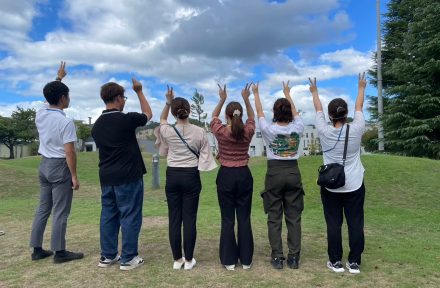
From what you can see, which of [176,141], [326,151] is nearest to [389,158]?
[326,151]

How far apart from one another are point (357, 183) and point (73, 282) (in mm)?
3356

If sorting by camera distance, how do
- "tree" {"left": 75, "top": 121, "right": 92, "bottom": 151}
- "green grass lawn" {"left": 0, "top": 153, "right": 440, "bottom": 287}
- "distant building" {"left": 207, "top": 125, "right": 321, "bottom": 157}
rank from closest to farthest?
"green grass lawn" {"left": 0, "top": 153, "right": 440, "bottom": 287} < "distant building" {"left": 207, "top": 125, "right": 321, "bottom": 157} < "tree" {"left": 75, "top": 121, "right": 92, "bottom": 151}

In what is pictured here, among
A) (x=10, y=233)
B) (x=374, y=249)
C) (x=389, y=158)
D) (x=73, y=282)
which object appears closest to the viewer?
(x=73, y=282)

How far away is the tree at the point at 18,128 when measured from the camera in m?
63.0

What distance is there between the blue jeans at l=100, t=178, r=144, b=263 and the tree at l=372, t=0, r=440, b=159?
21028 millimetres

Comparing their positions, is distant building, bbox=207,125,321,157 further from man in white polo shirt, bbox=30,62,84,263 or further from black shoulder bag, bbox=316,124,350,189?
black shoulder bag, bbox=316,124,350,189

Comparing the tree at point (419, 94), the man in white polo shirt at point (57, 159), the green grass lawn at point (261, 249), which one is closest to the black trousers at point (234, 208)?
the green grass lawn at point (261, 249)

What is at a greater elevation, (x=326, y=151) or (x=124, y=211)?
(x=326, y=151)

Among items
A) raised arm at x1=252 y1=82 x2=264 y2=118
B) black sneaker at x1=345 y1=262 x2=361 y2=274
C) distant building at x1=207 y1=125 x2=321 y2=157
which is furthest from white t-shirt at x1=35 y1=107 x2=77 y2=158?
distant building at x1=207 y1=125 x2=321 y2=157

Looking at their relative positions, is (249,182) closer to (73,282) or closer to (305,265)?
(305,265)

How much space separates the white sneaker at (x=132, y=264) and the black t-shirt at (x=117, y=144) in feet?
3.17

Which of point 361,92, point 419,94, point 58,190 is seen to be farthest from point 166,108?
point 419,94

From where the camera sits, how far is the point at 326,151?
5.03 m

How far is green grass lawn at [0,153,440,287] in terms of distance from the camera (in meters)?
4.62
